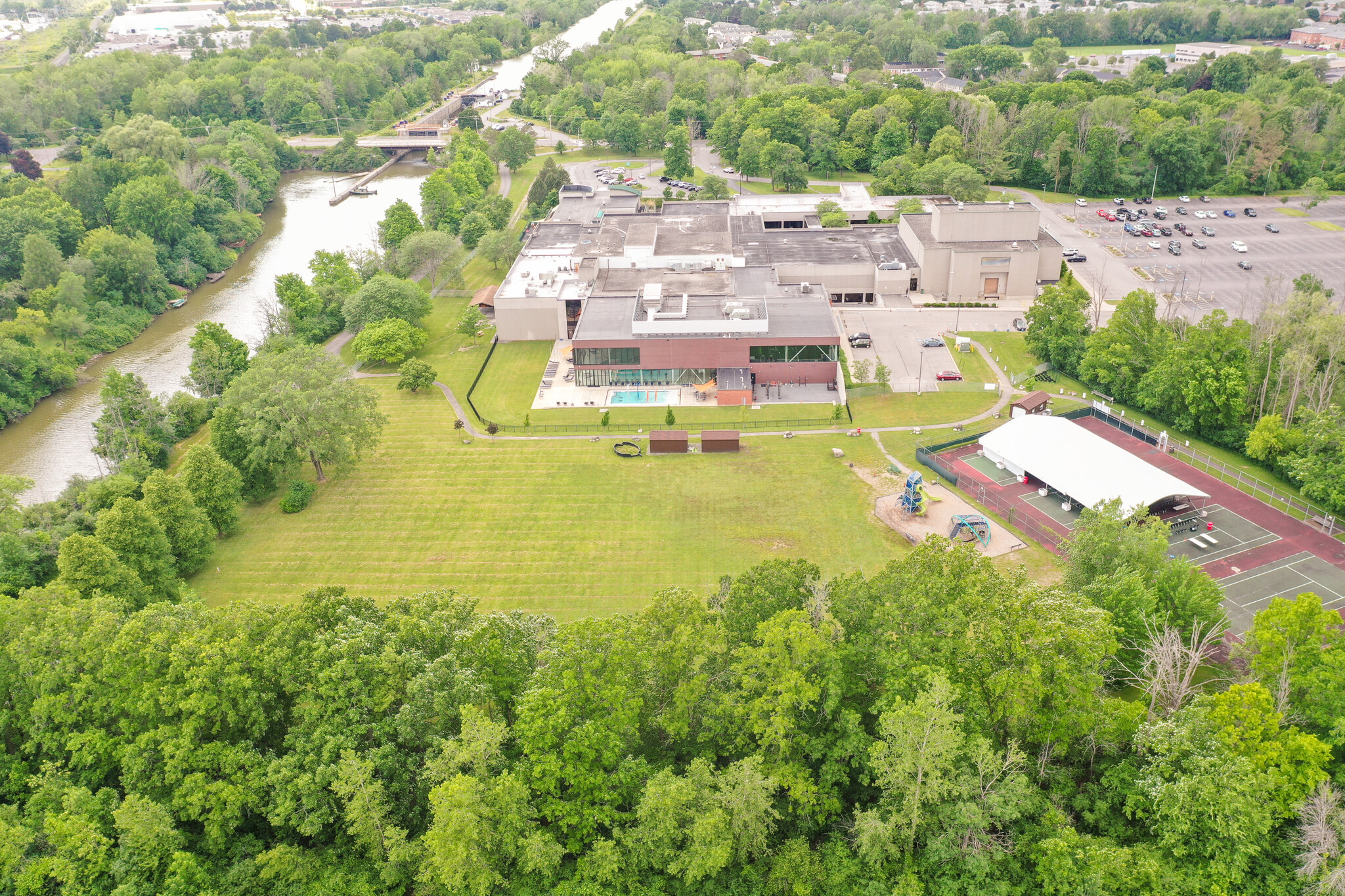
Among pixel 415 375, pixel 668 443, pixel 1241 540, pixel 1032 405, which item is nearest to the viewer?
pixel 1241 540

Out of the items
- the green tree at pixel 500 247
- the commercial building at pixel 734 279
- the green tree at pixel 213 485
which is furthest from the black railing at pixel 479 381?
the green tree at pixel 500 247

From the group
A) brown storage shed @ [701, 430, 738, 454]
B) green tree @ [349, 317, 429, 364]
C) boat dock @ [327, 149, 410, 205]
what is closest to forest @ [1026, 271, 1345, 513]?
brown storage shed @ [701, 430, 738, 454]

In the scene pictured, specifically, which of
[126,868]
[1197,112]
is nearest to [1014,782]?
[126,868]

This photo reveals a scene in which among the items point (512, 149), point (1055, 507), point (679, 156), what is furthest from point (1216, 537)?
point (512, 149)

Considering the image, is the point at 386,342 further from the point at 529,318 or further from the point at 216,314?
the point at 216,314

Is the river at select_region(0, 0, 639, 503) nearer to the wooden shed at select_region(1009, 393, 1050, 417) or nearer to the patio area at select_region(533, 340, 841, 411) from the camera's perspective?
the patio area at select_region(533, 340, 841, 411)

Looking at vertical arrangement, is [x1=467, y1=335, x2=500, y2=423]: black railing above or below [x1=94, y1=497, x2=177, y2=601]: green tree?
below
